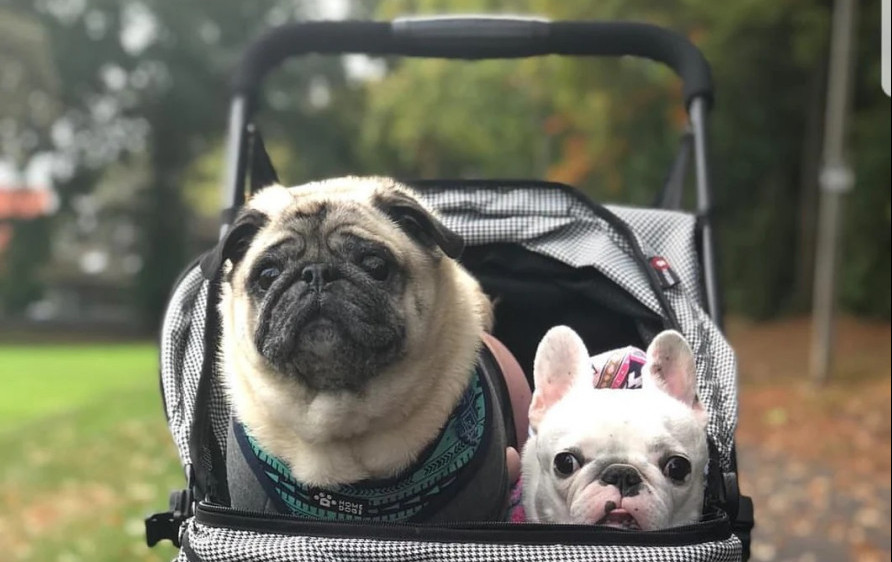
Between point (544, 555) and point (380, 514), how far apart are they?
0.40 meters

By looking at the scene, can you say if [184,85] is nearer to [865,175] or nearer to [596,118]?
[596,118]

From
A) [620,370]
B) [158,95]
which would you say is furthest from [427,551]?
[158,95]

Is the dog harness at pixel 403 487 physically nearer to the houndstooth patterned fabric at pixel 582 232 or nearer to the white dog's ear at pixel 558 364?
the white dog's ear at pixel 558 364

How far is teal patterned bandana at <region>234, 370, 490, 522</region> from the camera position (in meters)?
1.89

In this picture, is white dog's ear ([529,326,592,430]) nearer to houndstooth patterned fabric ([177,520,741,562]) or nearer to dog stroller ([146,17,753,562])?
dog stroller ([146,17,753,562])

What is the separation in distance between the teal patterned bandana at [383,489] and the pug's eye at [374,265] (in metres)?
0.36

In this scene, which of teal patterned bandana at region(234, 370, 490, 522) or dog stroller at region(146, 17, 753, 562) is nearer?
teal patterned bandana at region(234, 370, 490, 522)

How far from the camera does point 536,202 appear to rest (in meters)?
2.85

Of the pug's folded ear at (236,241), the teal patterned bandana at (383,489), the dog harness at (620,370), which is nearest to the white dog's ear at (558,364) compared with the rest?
the dog harness at (620,370)

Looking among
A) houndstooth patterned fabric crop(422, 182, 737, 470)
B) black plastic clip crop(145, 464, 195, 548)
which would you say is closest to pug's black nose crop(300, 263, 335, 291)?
black plastic clip crop(145, 464, 195, 548)

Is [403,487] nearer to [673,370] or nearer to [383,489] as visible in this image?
[383,489]

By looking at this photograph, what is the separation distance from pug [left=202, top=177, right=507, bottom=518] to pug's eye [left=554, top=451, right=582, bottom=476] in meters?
0.14

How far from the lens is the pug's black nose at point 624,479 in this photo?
1.78 m

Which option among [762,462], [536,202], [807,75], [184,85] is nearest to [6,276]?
[184,85]
